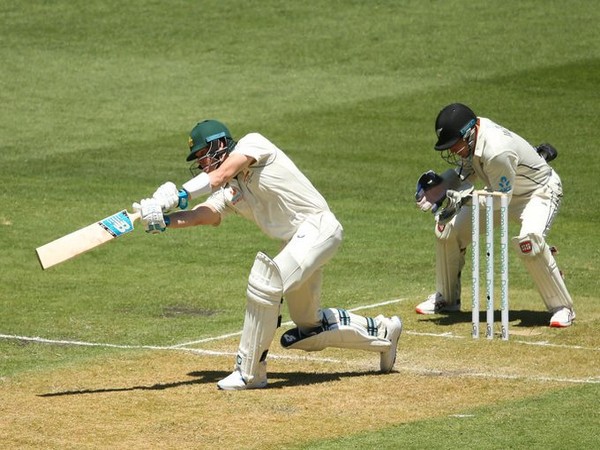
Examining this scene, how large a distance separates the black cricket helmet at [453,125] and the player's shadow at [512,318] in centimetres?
154

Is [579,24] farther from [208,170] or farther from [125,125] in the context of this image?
[208,170]

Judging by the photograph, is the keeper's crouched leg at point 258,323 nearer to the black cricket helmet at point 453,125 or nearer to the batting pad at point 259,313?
the batting pad at point 259,313

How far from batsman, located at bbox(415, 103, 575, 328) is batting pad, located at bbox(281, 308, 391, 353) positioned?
161cm

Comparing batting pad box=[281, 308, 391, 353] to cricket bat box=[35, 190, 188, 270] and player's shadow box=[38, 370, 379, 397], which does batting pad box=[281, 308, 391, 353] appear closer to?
player's shadow box=[38, 370, 379, 397]

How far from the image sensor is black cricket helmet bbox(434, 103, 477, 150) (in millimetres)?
11109

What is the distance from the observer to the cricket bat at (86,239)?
9.23 meters

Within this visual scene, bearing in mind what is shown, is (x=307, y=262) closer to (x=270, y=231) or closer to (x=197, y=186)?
(x=270, y=231)

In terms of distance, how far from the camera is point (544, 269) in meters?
11.4

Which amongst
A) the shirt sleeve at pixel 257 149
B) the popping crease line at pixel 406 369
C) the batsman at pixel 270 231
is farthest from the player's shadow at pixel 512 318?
the shirt sleeve at pixel 257 149

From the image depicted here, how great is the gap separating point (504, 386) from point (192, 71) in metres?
15.9

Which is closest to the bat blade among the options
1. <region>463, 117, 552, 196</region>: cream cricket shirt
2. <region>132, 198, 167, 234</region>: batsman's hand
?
<region>132, 198, 167, 234</region>: batsman's hand

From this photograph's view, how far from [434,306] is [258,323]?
3264 mm

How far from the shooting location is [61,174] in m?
18.5

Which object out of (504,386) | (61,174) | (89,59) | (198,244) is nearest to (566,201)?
(198,244)
